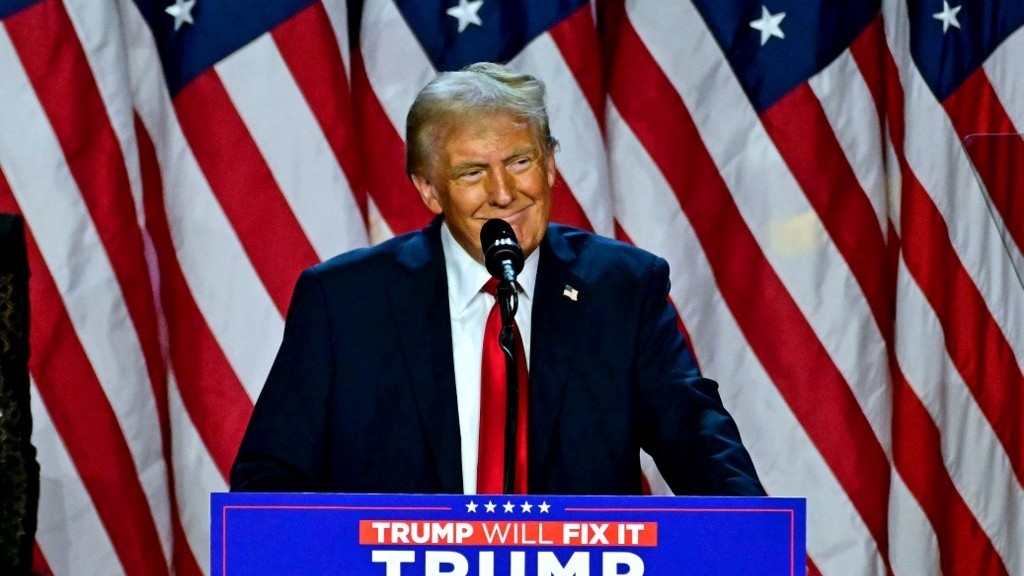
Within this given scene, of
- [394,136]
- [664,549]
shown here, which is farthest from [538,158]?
[394,136]

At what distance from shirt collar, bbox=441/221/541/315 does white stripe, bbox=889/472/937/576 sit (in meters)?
1.63

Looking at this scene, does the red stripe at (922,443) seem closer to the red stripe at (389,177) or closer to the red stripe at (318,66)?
the red stripe at (389,177)

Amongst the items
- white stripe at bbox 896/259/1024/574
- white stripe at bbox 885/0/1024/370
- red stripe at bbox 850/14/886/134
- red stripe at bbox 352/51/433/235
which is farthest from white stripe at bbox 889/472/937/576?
red stripe at bbox 352/51/433/235

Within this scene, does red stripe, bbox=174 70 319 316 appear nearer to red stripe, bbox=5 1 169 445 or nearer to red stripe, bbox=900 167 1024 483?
red stripe, bbox=5 1 169 445

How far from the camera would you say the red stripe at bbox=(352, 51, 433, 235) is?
338 centimetres

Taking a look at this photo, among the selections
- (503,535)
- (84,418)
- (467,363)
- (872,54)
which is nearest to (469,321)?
(467,363)

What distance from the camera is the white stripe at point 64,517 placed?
3.17 m

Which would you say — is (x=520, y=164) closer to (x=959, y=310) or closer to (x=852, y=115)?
(x=852, y=115)

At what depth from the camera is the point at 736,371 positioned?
352 cm

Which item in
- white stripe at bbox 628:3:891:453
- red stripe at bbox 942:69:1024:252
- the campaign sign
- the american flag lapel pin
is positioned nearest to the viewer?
the campaign sign

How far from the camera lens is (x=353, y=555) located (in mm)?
1588

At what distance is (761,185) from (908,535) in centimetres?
93

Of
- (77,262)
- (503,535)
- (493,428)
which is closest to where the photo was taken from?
(503,535)

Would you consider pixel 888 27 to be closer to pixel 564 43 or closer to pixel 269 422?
pixel 564 43
